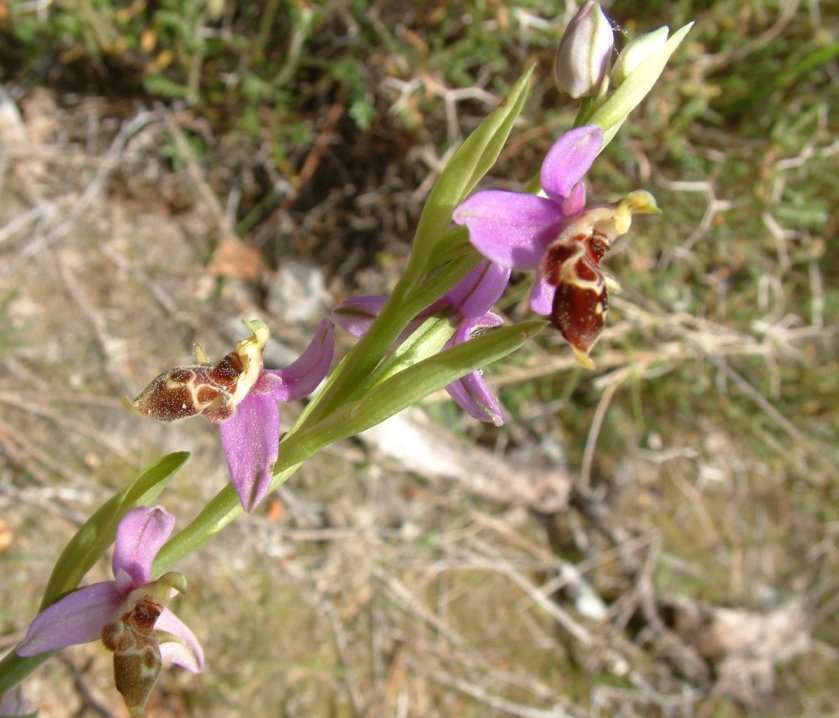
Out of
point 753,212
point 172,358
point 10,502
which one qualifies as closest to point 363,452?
Result: point 172,358

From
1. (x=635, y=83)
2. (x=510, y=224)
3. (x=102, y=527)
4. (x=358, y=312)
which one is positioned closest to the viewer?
(x=510, y=224)

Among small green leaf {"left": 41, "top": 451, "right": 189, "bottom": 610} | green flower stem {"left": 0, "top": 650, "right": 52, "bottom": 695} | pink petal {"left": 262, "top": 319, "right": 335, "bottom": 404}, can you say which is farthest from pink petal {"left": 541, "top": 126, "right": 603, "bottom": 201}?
green flower stem {"left": 0, "top": 650, "right": 52, "bottom": 695}

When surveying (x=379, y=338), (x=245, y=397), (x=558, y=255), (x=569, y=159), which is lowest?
(x=245, y=397)

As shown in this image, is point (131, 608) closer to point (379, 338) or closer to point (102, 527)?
point (102, 527)

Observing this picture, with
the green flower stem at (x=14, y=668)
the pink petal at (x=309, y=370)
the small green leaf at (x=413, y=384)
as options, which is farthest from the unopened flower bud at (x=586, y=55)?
the green flower stem at (x=14, y=668)

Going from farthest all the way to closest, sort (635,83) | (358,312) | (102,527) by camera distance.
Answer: (358,312), (102,527), (635,83)

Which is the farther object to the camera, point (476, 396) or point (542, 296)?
point (476, 396)

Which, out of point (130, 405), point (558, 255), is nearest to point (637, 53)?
point (558, 255)
